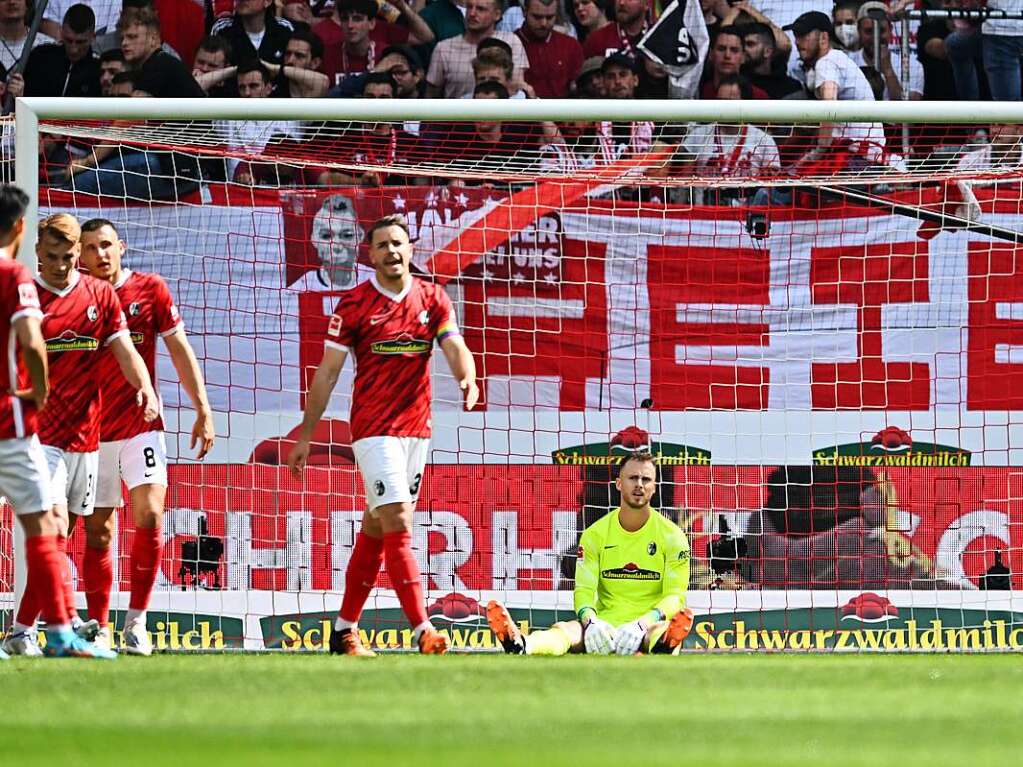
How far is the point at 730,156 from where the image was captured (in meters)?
10.3

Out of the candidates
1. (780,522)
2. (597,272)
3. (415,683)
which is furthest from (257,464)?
(415,683)

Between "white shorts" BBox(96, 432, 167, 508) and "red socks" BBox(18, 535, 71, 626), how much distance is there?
40.3 inches

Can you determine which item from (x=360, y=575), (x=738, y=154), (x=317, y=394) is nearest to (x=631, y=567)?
(x=360, y=575)

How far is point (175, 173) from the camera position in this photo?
955 centimetres

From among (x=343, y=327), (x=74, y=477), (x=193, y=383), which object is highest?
(x=343, y=327)

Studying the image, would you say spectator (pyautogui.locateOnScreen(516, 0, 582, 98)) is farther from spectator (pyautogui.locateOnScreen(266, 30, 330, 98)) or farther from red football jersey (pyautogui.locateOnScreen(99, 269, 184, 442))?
red football jersey (pyautogui.locateOnScreen(99, 269, 184, 442))

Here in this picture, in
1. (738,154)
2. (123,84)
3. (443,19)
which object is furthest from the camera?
(443,19)

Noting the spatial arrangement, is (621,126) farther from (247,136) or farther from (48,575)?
(48,575)

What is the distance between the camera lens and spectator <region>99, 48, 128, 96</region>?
11.2m

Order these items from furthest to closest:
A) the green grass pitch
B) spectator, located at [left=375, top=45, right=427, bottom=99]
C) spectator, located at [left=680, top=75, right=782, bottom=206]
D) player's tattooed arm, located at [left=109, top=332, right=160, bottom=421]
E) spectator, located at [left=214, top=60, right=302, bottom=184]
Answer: spectator, located at [left=375, top=45, right=427, bottom=99] → spectator, located at [left=680, top=75, right=782, bottom=206] → spectator, located at [left=214, top=60, right=302, bottom=184] → player's tattooed arm, located at [left=109, top=332, right=160, bottom=421] → the green grass pitch

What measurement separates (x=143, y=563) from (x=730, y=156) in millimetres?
5184

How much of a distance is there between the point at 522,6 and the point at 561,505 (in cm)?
431

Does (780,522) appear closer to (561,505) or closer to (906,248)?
(561,505)

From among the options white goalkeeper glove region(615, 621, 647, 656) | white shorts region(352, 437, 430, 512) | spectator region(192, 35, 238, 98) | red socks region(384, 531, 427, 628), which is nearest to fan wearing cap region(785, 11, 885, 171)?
spectator region(192, 35, 238, 98)
